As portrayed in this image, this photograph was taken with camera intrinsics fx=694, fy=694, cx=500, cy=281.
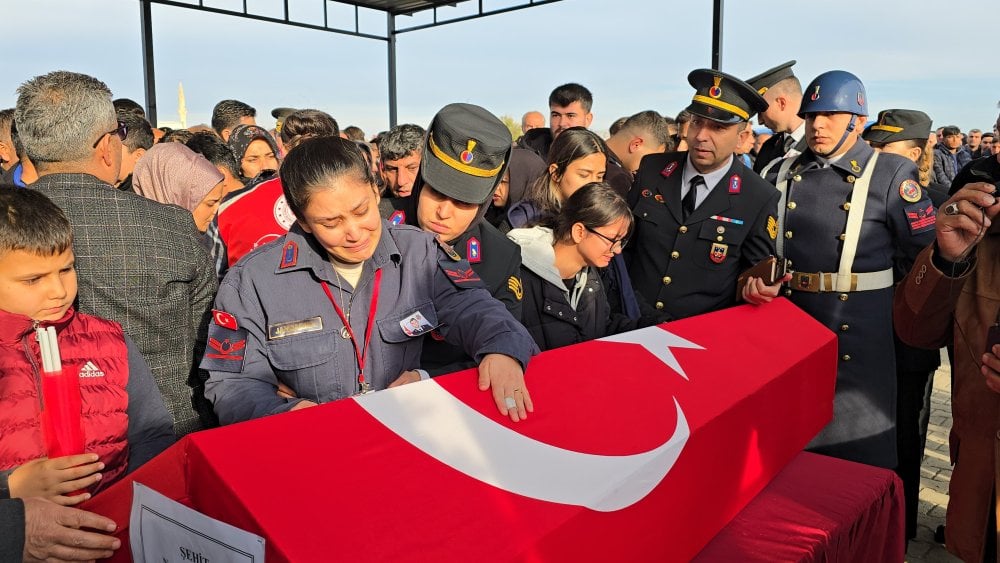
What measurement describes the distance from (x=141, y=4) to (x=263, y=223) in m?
7.55

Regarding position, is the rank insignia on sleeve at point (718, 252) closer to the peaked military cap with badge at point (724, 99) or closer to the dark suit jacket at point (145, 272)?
the peaked military cap with badge at point (724, 99)

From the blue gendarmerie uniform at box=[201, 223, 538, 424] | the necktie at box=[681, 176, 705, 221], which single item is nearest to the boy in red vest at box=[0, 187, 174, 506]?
the blue gendarmerie uniform at box=[201, 223, 538, 424]

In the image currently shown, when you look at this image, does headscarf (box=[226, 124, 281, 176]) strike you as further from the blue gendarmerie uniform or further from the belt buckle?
the belt buckle

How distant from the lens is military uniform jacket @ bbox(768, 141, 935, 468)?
122 inches

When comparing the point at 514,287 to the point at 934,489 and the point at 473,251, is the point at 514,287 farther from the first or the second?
the point at 934,489

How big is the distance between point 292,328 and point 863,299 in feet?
8.57

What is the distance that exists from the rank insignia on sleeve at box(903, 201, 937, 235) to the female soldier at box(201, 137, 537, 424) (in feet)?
7.15

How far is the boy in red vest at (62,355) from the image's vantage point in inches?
56.9

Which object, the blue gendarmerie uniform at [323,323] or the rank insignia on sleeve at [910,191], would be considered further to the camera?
the rank insignia on sleeve at [910,191]

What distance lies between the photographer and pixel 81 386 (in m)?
1.54

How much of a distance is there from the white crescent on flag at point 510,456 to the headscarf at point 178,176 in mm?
1992

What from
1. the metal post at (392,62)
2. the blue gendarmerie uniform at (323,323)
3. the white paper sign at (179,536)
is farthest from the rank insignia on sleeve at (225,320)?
the metal post at (392,62)

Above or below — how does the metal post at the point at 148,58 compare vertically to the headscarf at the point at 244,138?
above

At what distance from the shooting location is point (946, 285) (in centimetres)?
182
